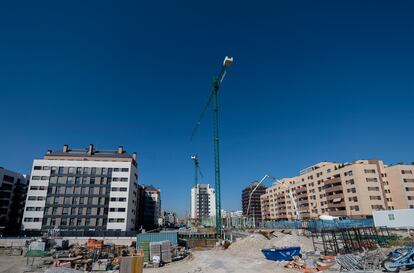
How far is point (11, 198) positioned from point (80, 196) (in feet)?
91.1

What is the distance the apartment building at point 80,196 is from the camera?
79.4 meters

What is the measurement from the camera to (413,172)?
288 feet

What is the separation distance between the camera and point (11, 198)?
9050cm

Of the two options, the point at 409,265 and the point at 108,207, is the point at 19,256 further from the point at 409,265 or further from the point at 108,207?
the point at 409,265

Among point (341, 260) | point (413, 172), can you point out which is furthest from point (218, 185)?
point (413, 172)

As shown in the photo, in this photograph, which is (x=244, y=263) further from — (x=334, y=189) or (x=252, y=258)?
(x=334, y=189)

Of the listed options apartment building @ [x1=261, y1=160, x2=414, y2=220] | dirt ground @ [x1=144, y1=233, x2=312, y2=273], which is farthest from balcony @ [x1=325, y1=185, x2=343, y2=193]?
dirt ground @ [x1=144, y1=233, x2=312, y2=273]

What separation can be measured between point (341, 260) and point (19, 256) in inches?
1786

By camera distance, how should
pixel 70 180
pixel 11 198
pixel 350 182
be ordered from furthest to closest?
pixel 11 198 → pixel 350 182 → pixel 70 180

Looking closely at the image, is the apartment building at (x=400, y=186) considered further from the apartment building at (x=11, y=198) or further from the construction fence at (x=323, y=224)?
the apartment building at (x=11, y=198)

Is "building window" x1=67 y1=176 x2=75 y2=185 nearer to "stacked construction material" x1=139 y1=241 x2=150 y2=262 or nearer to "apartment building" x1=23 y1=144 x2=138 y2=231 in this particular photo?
"apartment building" x1=23 y1=144 x2=138 y2=231

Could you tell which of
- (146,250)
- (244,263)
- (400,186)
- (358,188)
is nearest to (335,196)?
(358,188)

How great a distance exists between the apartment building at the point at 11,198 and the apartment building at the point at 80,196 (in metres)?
14.3

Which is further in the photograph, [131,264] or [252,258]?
[252,258]
